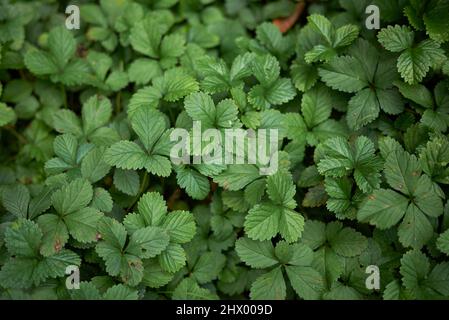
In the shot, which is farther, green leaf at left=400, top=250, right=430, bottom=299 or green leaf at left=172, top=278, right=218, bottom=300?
green leaf at left=172, top=278, right=218, bottom=300

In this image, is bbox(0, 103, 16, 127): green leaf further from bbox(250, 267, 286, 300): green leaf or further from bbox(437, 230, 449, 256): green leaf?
bbox(437, 230, 449, 256): green leaf

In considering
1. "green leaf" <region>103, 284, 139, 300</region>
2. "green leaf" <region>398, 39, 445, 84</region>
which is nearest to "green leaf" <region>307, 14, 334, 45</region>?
"green leaf" <region>398, 39, 445, 84</region>

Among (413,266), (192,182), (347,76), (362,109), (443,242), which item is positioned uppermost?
(347,76)

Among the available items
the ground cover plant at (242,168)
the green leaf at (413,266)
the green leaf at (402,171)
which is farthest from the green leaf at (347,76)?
the green leaf at (413,266)

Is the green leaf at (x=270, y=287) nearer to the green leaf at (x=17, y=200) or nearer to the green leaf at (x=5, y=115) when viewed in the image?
the green leaf at (x=17, y=200)

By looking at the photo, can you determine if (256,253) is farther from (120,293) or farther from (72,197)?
(72,197)

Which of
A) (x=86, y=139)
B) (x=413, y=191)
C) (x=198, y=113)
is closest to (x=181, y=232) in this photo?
(x=198, y=113)

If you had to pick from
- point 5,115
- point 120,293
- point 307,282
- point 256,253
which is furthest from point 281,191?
point 5,115

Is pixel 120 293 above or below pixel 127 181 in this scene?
below

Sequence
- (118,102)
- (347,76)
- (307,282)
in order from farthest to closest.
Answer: (118,102)
(347,76)
(307,282)
